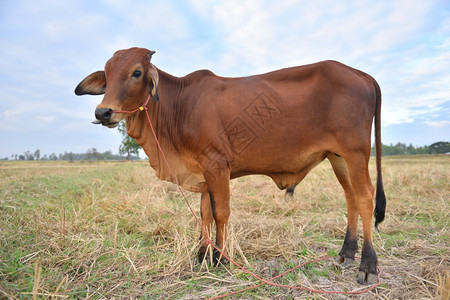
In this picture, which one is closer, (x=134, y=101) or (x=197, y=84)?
(x=134, y=101)

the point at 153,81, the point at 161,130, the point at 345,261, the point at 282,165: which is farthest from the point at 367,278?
the point at 153,81

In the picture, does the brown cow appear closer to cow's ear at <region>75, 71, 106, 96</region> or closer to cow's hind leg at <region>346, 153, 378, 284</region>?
cow's hind leg at <region>346, 153, 378, 284</region>

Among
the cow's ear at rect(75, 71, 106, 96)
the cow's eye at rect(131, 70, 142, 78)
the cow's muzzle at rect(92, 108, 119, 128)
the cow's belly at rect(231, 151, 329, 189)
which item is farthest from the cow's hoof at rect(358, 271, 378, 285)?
the cow's ear at rect(75, 71, 106, 96)

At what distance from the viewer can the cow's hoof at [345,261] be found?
2.64 m

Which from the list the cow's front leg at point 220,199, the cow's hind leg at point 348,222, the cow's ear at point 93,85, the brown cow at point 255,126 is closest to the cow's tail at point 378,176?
the brown cow at point 255,126

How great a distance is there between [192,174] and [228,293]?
1.18 meters

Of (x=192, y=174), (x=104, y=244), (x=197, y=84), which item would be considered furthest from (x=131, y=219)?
(x=197, y=84)

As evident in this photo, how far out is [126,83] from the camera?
260 centimetres

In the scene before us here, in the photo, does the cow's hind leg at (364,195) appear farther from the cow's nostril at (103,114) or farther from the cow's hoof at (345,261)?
the cow's nostril at (103,114)

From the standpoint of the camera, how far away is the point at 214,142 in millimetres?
2625

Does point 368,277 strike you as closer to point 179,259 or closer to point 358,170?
point 358,170

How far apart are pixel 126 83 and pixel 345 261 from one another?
2.69 metres

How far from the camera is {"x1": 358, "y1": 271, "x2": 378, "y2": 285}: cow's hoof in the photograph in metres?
2.33

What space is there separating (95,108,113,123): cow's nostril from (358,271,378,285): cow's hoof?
258 centimetres
